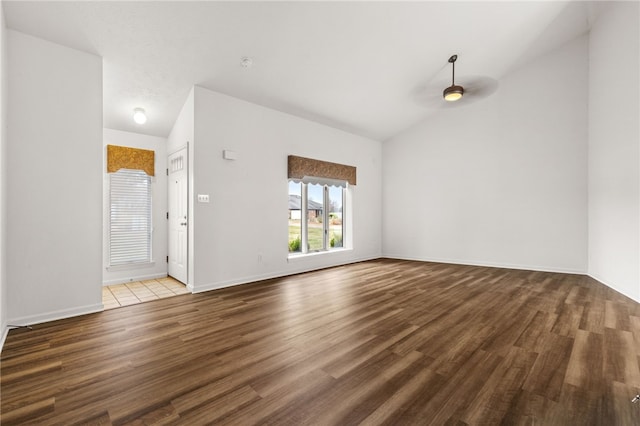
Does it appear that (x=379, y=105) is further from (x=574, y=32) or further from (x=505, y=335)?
(x=505, y=335)

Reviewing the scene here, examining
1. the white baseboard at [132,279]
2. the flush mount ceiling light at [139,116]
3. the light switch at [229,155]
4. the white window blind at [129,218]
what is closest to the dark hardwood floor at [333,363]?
the white baseboard at [132,279]

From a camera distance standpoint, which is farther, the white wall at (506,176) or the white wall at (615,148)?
the white wall at (506,176)

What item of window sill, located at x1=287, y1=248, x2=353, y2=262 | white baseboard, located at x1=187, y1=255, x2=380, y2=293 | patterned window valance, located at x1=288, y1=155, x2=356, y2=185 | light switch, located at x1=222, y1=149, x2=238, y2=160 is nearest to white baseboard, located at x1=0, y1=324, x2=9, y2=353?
white baseboard, located at x1=187, y1=255, x2=380, y2=293

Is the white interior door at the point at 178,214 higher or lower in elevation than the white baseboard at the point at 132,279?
higher

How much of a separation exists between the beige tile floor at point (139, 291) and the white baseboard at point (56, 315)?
18cm

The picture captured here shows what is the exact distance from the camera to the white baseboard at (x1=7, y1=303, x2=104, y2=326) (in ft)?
9.54

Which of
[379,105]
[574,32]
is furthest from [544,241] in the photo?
[379,105]

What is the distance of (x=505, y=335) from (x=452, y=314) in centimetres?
60

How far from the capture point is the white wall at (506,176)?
17.8 ft

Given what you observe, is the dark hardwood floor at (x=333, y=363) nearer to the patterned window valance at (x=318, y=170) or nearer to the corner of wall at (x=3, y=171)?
the corner of wall at (x=3, y=171)

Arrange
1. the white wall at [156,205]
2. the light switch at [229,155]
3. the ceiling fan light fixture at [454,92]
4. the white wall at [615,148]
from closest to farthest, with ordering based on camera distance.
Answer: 1. the white wall at [615,148]
2. the ceiling fan light fixture at [454,92]
3. the light switch at [229,155]
4. the white wall at [156,205]

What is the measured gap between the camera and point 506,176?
603cm

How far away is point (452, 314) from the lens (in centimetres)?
321

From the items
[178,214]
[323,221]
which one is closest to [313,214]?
[323,221]
